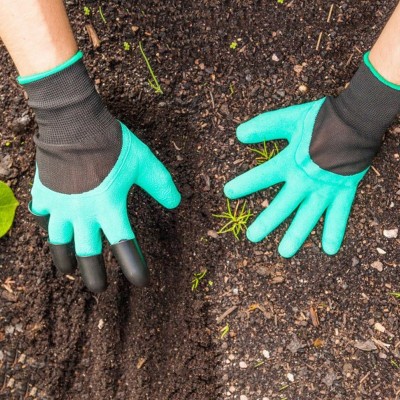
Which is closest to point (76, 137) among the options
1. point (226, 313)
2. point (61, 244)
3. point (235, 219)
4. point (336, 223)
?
point (61, 244)

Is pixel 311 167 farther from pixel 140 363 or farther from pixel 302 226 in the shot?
pixel 140 363

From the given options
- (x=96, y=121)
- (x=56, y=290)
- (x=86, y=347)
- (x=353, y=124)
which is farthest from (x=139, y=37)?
(x=86, y=347)

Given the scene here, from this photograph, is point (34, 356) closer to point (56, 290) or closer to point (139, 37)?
point (56, 290)

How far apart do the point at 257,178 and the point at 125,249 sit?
43 cm

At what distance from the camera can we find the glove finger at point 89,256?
152 centimetres

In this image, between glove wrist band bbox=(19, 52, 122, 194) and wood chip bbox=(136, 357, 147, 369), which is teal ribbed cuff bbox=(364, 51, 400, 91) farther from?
wood chip bbox=(136, 357, 147, 369)

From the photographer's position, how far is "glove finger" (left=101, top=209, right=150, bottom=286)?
1493mm

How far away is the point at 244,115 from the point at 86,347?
826mm

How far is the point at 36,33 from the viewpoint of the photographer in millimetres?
1420

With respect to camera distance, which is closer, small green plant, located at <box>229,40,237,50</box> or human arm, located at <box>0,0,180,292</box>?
human arm, located at <box>0,0,180,292</box>

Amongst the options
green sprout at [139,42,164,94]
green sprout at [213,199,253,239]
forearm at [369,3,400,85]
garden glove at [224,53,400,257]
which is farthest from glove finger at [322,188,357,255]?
green sprout at [139,42,164,94]

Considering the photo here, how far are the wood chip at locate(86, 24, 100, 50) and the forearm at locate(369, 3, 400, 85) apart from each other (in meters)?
0.79

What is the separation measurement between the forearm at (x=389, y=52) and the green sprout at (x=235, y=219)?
0.54m

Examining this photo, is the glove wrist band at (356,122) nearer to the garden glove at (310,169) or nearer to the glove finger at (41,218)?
the garden glove at (310,169)
